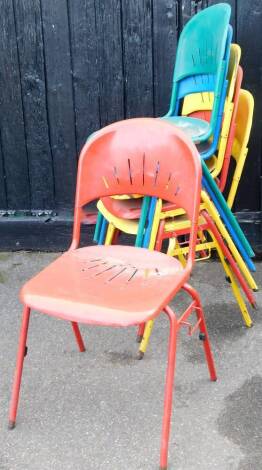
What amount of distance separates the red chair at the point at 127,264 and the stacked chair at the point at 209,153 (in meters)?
0.22

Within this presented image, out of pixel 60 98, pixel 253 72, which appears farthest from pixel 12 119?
pixel 253 72

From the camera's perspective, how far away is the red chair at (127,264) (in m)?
2.08

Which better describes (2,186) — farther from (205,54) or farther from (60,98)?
(205,54)

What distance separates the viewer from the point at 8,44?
3787 millimetres

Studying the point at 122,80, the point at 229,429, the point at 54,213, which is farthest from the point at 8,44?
the point at 229,429

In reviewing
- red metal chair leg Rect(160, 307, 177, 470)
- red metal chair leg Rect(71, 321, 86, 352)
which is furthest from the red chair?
red metal chair leg Rect(71, 321, 86, 352)

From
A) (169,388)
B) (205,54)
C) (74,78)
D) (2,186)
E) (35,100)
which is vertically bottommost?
(2,186)

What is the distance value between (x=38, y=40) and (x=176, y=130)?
5.51ft

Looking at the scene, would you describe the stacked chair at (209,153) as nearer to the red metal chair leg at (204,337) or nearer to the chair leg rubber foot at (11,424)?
the red metal chair leg at (204,337)

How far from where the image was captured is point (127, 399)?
2574mm

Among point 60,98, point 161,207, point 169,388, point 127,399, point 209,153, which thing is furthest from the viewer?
point 60,98

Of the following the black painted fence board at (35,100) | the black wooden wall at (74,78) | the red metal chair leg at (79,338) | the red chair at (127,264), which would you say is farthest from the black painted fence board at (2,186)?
the red chair at (127,264)

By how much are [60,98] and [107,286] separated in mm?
1897

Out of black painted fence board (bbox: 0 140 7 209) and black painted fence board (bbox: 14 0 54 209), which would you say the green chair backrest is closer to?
black painted fence board (bbox: 14 0 54 209)
